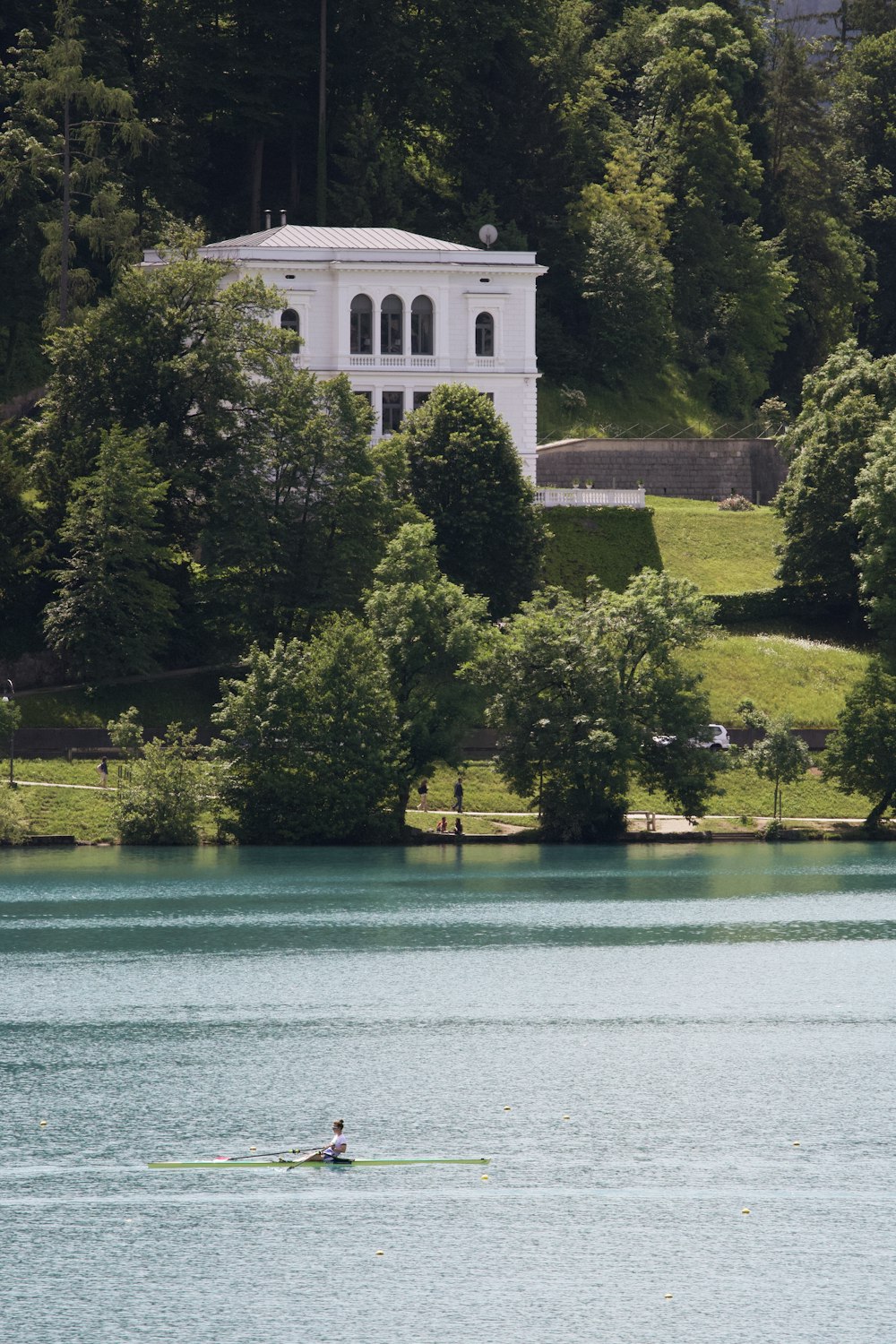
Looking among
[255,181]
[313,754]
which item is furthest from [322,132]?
[313,754]

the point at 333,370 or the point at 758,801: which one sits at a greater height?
the point at 333,370

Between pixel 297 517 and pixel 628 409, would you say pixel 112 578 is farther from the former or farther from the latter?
pixel 628 409

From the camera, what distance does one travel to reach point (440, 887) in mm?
71625

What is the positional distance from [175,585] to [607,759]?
81.0 ft

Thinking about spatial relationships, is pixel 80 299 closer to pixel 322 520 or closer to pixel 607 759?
pixel 322 520

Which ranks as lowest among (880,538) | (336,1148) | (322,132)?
(336,1148)

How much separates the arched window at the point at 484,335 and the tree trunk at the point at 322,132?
11.8 meters

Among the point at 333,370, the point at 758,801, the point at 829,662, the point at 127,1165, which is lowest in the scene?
the point at 127,1165

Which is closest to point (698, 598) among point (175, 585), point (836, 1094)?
point (175, 585)

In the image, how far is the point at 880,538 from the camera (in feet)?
313

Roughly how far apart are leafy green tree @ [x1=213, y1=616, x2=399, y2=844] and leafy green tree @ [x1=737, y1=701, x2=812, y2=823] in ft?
45.0

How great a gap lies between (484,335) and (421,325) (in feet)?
10.9

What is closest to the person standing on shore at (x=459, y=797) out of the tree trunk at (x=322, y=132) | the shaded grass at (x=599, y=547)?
the shaded grass at (x=599, y=547)

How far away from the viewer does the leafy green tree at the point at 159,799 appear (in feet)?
266
